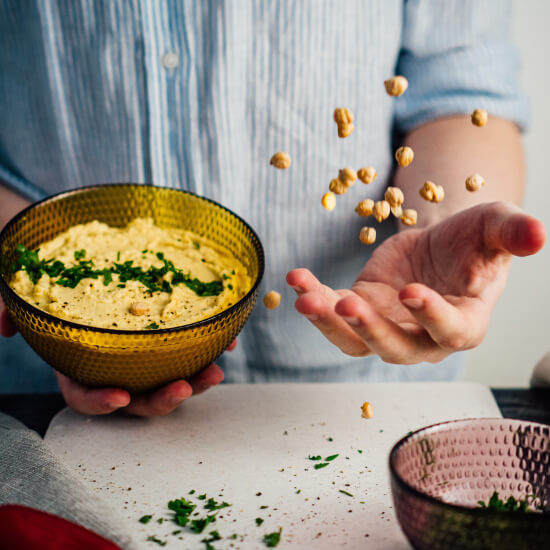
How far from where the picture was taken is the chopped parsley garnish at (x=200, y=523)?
2.39ft

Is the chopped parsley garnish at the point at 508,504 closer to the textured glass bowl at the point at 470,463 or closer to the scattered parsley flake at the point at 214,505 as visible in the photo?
the textured glass bowl at the point at 470,463

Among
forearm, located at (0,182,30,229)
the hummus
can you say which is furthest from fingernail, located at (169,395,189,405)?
forearm, located at (0,182,30,229)

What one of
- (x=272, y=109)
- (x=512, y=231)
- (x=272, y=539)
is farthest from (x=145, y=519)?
(x=272, y=109)

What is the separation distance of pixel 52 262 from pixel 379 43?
0.70 m

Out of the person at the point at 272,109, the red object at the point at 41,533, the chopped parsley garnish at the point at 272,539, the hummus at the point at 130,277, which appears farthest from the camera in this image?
the person at the point at 272,109

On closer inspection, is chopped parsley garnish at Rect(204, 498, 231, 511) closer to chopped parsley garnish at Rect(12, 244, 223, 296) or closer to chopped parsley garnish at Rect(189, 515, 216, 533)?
chopped parsley garnish at Rect(189, 515, 216, 533)

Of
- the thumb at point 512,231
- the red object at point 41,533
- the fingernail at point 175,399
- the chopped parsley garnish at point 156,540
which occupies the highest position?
the thumb at point 512,231

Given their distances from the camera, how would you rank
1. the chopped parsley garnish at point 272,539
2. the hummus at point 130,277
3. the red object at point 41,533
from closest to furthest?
the red object at point 41,533, the chopped parsley garnish at point 272,539, the hummus at point 130,277

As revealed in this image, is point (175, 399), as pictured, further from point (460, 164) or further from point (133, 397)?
point (460, 164)

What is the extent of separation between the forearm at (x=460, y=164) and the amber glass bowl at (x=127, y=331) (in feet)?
1.22

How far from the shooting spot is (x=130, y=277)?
892 mm

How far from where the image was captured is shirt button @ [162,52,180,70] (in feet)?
3.74

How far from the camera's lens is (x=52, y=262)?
0.92 meters

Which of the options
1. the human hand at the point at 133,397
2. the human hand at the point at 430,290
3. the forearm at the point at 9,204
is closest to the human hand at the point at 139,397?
the human hand at the point at 133,397
